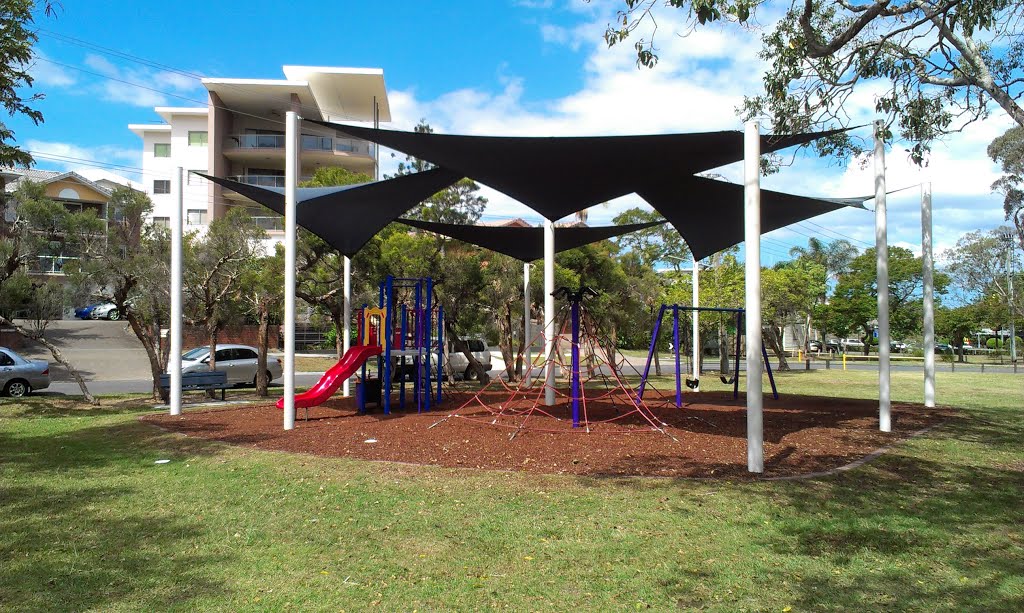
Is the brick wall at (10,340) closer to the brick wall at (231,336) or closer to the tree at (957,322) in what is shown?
the brick wall at (231,336)

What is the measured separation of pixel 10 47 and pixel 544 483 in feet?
28.7

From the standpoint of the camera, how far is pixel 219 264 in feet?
43.7

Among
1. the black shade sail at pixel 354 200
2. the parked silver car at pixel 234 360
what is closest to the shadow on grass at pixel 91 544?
the black shade sail at pixel 354 200

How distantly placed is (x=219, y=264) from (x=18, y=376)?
723 cm

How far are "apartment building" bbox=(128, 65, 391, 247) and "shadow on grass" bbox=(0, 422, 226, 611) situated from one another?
28466 millimetres

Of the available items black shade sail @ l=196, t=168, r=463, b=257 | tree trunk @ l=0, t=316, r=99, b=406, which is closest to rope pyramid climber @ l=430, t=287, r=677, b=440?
black shade sail @ l=196, t=168, r=463, b=257

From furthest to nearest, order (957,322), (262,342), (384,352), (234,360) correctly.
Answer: (957,322) < (234,360) < (262,342) < (384,352)

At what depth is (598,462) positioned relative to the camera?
703 centimetres

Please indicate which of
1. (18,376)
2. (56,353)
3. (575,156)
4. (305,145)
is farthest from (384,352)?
(305,145)

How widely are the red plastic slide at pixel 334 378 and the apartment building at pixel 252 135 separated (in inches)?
949

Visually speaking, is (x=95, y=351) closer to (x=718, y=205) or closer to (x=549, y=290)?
(x=549, y=290)

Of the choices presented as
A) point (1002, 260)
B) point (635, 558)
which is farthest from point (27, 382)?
point (1002, 260)

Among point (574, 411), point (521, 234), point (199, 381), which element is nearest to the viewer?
point (574, 411)

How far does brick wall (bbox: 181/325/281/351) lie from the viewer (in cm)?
3095
